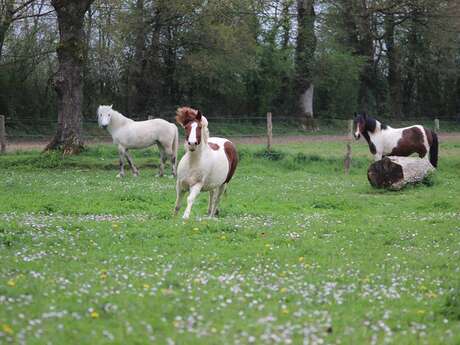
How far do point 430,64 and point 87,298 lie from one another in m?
50.8

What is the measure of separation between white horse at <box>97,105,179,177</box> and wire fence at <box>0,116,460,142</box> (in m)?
7.89

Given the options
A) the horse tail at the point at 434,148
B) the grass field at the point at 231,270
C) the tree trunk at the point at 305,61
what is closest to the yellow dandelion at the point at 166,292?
the grass field at the point at 231,270

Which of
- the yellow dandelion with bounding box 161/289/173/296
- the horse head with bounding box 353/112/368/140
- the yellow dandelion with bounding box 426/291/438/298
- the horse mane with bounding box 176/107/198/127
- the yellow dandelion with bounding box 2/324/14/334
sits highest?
the horse mane with bounding box 176/107/198/127

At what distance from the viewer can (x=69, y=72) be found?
2719 centimetres

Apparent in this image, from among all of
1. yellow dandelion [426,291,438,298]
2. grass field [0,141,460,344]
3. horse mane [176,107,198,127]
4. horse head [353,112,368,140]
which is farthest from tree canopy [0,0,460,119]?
yellow dandelion [426,291,438,298]

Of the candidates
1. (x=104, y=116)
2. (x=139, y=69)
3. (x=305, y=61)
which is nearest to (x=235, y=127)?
(x=139, y=69)

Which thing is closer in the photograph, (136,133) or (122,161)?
(122,161)

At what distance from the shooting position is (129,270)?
888 cm

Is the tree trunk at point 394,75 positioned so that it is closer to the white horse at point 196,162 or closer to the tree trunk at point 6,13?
the tree trunk at point 6,13

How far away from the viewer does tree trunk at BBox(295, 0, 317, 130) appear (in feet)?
151

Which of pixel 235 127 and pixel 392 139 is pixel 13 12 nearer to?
pixel 235 127

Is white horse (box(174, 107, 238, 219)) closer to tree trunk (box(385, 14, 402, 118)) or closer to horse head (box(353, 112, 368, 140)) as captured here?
horse head (box(353, 112, 368, 140))

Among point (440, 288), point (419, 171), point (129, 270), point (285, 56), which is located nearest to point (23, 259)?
point (129, 270)

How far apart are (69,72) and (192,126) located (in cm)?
1547
